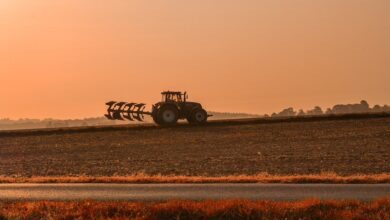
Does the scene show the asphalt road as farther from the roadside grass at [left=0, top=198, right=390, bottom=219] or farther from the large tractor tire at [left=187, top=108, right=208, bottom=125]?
the large tractor tire at [left=187, top=108, right=208, bottom=125]

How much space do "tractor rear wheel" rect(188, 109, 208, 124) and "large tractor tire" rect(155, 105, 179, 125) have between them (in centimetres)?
111

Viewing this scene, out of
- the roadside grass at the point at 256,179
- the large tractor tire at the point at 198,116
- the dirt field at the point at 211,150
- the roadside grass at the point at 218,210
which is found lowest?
the roadside grass at the point at 218,210

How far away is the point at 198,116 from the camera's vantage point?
46.0 metres

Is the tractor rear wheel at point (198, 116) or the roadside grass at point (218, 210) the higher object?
the tractor rear wheel at point (198, 116)

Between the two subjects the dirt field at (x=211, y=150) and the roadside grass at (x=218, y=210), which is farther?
the dirt field at (x=211, y=150)

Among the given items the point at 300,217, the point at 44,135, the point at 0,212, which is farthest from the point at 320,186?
the point at 44,135

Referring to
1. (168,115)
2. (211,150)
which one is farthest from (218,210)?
(168,115)

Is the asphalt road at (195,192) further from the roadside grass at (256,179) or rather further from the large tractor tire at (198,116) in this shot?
the large tractor tire at (198,116)

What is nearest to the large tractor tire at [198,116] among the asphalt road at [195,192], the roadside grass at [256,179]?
the roadside grass at [256,179]

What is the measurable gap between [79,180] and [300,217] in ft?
33.1

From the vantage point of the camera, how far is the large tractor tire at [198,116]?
45769mm

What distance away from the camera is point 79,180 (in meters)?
20.8

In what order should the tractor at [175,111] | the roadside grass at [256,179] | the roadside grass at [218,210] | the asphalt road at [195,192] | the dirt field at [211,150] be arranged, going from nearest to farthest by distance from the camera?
the roadside grass at [218,210], the asphalt road at [195,192], the roadside grass at [256,179], the dirt field at [211,150], the tractor at [175,111]

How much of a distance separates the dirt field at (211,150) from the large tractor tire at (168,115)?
1.26m
